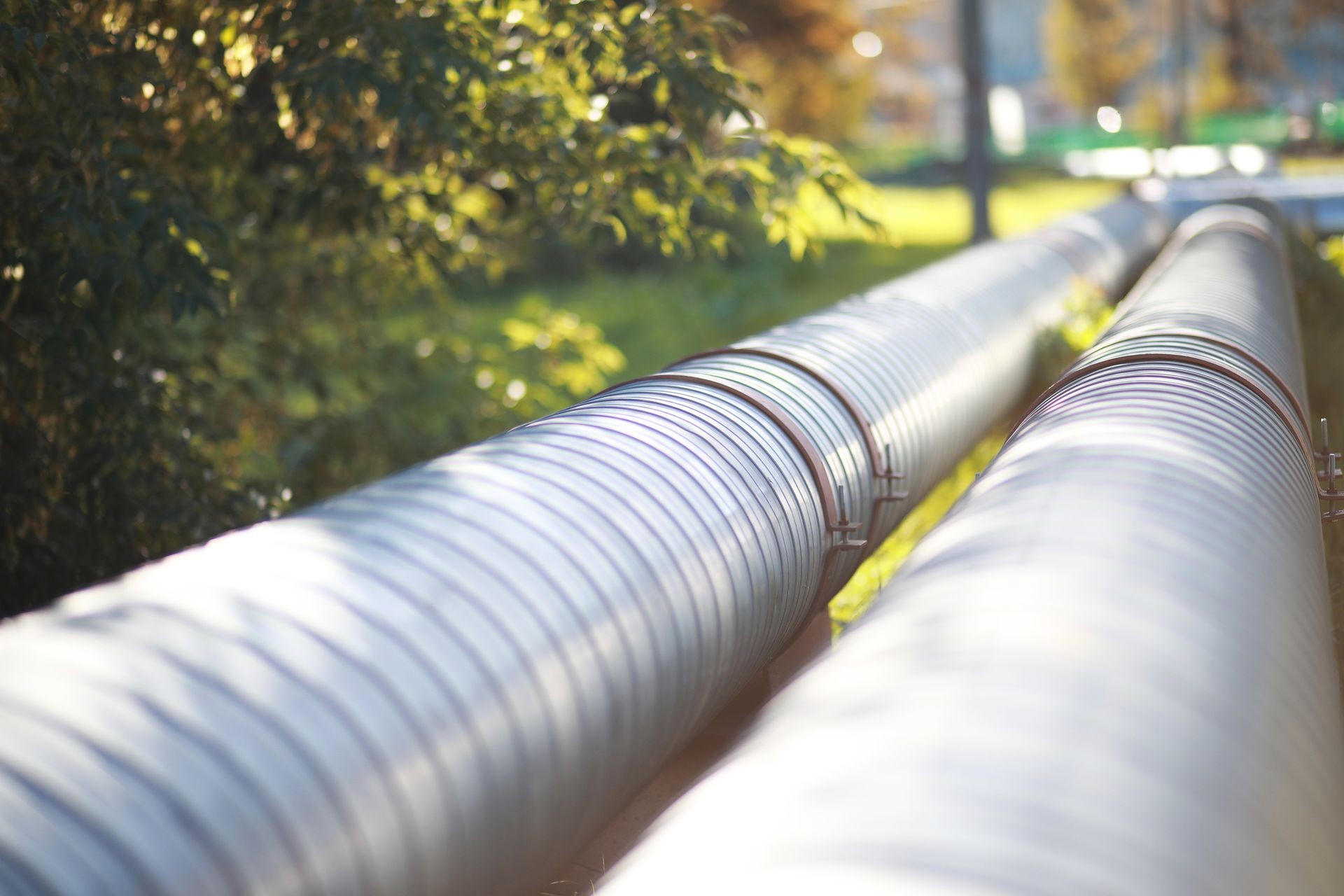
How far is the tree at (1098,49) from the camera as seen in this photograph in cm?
4528

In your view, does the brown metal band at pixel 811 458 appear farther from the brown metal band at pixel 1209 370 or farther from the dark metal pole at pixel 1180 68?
the dark metal pole at pixel 1180 68

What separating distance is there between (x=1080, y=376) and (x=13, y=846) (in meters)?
2.94

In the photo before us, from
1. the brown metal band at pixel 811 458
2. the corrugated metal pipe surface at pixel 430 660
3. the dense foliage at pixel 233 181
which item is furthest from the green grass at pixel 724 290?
the corrugated metal pipe surface at pixel 430 660

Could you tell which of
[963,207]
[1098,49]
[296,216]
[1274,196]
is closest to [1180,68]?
[963,207]

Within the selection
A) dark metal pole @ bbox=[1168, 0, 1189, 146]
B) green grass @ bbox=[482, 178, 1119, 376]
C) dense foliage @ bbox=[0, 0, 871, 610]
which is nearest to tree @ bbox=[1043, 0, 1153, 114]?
dark metal pole @ bbox=[1168, 0, 1189, 146]

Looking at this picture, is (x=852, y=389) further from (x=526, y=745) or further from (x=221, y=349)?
(x=221, y=349)

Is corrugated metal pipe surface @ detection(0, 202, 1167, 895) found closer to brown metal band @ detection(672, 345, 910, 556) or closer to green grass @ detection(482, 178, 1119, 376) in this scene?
brown metal band @ detection(672, 345, 910, 556)

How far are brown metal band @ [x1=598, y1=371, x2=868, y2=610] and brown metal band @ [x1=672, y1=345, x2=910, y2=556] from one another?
0.33 metres

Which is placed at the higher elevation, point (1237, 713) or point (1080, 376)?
point (1080, 376)

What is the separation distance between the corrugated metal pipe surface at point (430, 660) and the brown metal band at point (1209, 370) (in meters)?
0.69

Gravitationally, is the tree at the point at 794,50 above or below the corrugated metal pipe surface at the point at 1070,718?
above

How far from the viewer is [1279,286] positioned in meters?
6.43

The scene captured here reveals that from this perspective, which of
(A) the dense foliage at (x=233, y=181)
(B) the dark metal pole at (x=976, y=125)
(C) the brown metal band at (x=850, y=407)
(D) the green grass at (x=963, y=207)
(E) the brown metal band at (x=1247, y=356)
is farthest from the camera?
(D) the green grass at (x=963, y=207)

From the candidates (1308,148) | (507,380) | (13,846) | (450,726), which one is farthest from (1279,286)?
(1308,148)
